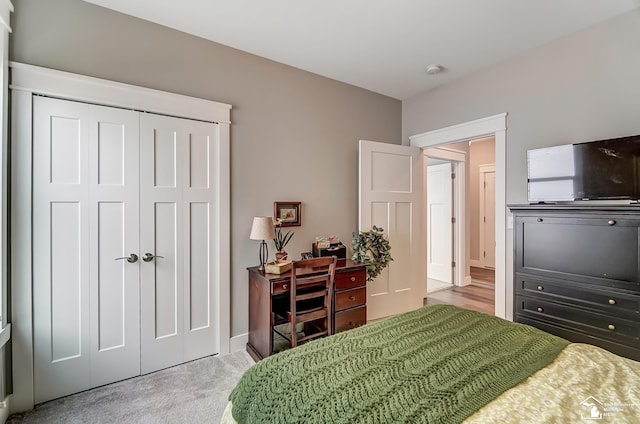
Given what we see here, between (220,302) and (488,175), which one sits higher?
(488,175)

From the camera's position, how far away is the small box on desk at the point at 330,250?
2.96m

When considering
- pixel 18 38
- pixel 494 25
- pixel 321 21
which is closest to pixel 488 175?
pixel 494 25

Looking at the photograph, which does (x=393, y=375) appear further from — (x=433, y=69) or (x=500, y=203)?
(x=433, y=69)

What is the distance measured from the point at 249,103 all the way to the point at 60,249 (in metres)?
1.88

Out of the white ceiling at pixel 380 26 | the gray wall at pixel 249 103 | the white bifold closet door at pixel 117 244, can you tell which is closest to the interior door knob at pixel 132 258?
the white bifold closet door at pixel 117 244

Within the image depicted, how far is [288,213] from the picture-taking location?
294 centimetres

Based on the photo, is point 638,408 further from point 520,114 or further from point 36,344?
point 36,344

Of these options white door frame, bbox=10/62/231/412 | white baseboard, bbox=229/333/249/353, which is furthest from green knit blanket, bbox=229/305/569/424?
white door frame, bbox=10/62/231/412

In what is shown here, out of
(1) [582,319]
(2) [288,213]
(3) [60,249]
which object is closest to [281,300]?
(2) [288,213]

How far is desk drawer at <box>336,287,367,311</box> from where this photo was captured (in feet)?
8.82

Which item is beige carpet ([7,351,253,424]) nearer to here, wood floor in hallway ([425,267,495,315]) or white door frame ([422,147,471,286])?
wood floor in hallway ([425,267,495,315])

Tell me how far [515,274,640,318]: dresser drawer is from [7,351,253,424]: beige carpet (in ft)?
7.73

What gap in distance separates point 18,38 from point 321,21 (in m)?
2.05

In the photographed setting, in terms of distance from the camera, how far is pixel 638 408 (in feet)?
2.96
